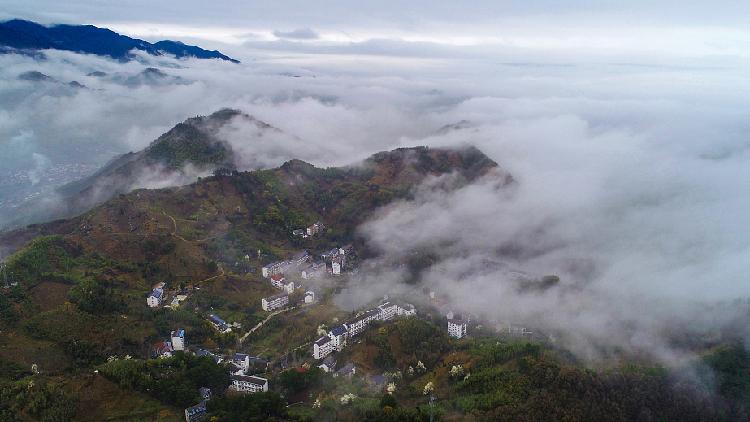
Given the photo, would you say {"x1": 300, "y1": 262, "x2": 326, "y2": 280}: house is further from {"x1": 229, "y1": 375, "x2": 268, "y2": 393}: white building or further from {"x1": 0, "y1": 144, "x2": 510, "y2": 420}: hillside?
{"x1": 229, "y1": 375, "x2": 268, "y2": 393}: white building

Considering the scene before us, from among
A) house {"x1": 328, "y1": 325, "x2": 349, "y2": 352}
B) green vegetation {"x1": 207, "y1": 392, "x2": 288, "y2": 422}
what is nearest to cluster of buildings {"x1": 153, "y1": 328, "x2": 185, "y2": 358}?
green vegetation {"x1": 207, "y1": 392, "x2": 288, "y2": 422}

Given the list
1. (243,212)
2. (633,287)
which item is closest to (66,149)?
(243,212)

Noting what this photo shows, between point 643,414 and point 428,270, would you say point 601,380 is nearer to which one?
point 643,414

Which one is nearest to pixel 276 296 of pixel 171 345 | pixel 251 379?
pixel 171 345

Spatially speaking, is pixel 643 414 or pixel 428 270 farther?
pixel 428 270

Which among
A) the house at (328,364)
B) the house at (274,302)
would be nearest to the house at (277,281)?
the house at (274,302)

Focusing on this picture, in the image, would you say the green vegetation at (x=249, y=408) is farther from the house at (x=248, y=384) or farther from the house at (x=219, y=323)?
the house at (x=219, y=323)
